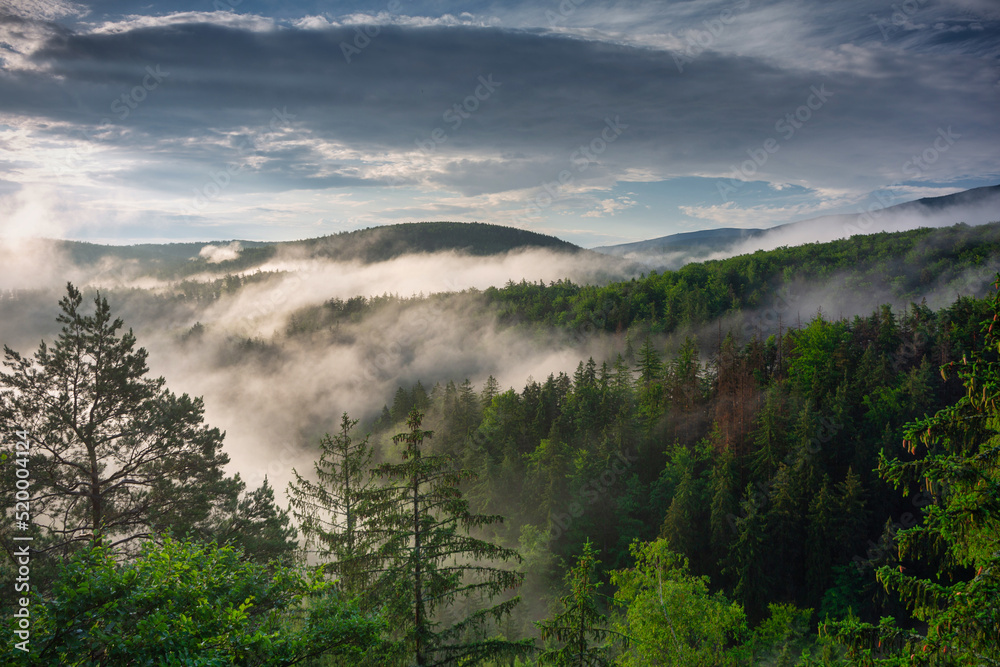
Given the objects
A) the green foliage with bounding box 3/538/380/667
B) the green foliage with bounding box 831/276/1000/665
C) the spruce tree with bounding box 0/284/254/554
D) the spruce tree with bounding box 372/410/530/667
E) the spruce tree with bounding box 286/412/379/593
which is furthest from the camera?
the spruce tree with bounding box 0/284/254/554

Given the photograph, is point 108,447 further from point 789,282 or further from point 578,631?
point 789,282

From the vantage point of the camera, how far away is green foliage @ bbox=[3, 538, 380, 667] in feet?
21.5

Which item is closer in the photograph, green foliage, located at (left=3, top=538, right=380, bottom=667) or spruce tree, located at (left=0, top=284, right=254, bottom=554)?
green foliage, located at (left=3, top=538, right=380, bottom=667)

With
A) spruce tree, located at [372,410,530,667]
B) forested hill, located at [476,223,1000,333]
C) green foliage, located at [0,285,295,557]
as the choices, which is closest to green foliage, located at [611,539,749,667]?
spruce tree, located at [372,410,530,667]

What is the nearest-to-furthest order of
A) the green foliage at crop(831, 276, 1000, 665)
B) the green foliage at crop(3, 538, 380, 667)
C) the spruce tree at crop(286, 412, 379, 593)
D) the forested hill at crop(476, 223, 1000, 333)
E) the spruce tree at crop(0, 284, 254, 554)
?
the green foliage at crop(831, 276, 1000, 665)
the green foliage at crop(3, 538, 380, 667)
the spruce tree at crop(286, 412, 379, 593)
the spruce tree at crop(0, 284, 254, 554)
the forested hill at crop(476, 223, 1000, 333)

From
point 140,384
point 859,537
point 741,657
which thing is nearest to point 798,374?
point 859,537

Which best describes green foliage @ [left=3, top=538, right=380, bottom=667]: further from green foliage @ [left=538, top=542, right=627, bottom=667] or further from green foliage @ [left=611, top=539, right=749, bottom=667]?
green foliage @ [left=611, top=539, right=749, bottom=667]

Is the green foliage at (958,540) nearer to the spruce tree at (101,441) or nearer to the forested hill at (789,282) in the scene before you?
the spruce tree at (101,441)

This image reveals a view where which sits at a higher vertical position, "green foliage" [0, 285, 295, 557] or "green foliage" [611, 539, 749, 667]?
"green foliage" [0, 285, 295, 557]

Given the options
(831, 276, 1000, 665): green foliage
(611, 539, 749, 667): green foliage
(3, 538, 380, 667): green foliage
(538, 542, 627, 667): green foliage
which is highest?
(831, 276, 1000, 665): green foliage

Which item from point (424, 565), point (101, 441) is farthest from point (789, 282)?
point (101, 441)

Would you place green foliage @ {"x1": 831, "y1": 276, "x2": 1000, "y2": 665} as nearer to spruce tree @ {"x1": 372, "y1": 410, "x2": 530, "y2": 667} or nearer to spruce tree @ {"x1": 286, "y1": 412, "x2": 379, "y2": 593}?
spruce tree @ {"x1": 372, "y1": 410, "x2": 530, "y2": 667}

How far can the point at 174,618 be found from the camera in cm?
739

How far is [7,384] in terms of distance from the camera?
47.5 feet
